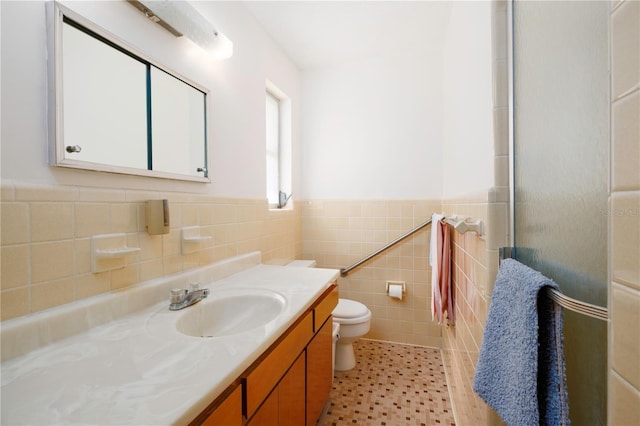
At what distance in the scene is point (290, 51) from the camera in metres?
2.28

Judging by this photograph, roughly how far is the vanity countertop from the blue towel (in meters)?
0.62

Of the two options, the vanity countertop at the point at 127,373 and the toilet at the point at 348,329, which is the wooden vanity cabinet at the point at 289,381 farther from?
the toilet at the point at 348,329

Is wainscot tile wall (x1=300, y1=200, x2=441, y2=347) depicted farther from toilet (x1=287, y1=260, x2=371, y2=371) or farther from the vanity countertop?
the vanity countertop

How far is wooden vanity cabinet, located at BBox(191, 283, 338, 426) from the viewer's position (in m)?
0.66

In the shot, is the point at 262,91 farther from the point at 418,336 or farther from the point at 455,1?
the point at 418,336

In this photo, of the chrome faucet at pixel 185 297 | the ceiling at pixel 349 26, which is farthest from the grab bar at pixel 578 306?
the ceiling at pixel 349 26

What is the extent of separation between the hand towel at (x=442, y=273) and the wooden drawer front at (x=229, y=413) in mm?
1444

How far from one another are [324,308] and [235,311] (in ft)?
1.41

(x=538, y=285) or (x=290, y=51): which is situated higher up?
(x=290, y=51)

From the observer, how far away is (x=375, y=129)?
242 cm

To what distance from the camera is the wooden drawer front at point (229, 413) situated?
1.86ft

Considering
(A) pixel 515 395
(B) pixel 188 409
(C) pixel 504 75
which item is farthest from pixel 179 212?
(C) pixel 504 75

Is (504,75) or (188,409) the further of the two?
(504,75)

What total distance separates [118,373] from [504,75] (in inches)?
57.0
